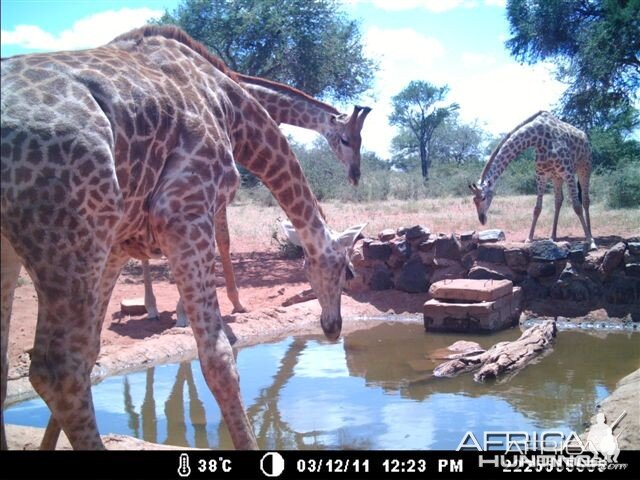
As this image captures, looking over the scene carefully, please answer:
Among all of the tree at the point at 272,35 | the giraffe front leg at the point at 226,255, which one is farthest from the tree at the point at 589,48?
the giraffe front leg at the point at 226,255

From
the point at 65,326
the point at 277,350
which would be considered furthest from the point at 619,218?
the point at 65,326

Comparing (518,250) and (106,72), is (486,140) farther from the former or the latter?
(106,72)

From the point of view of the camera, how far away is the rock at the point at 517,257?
973 cm

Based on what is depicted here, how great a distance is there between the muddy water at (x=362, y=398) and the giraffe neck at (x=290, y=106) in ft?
8.96

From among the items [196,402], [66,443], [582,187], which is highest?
[582,187]

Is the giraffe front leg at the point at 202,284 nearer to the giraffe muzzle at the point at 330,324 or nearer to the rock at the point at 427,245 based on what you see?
the giraffe muzzle at the point at 330,324

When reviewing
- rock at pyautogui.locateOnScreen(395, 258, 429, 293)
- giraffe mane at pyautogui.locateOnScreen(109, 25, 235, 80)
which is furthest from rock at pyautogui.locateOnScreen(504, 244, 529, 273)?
giraffe mane at pyautogui.locateOnScreen(109, 25, 235, 80)

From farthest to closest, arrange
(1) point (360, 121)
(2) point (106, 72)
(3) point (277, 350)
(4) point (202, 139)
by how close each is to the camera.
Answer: (1) point (360, 121) < (3) point (277, 350) < (4) point (202, 139) < (2) point (106, 72)

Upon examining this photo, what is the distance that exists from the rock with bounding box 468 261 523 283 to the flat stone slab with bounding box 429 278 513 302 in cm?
50

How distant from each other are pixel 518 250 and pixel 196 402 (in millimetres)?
5364

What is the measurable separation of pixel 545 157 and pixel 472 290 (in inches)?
197

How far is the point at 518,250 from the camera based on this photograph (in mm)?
9742

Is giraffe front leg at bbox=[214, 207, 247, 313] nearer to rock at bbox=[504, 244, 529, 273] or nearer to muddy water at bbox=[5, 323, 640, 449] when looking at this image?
muddy water at bbox=[5, 323, 640, 449]

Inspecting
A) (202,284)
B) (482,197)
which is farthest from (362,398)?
(482,197)
